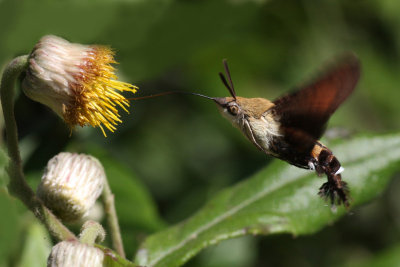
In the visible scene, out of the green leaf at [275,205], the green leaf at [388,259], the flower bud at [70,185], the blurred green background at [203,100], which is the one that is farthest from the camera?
the green leaf at [388,259]

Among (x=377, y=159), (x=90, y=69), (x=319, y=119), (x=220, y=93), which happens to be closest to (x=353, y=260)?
(x=220, y=93)

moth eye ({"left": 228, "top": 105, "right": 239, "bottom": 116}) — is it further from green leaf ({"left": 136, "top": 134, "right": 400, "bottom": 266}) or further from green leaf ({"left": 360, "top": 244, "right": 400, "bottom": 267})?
green leaf ({"left": 360, "top": 244, "right": 400, "bottom": 267})

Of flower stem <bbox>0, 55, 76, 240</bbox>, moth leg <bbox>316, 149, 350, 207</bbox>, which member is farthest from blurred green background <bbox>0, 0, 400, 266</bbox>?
moth leg <bbox>316, 149, 350, 207</bbox>

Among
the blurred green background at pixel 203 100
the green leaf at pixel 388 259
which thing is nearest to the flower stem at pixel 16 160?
the blurred green background at pixel 203 100

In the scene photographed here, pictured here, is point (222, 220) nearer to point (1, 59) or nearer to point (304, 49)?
point (1, 59)

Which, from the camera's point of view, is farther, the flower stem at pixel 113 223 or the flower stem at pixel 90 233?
the flower stem at pixel 113 223

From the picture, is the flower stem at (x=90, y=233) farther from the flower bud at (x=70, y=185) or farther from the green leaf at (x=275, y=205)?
the green leaf at (x=275, y=205)

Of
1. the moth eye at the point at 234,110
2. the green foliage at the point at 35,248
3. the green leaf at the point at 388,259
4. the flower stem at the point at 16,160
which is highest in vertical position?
the moth eye at the point at 234,110
